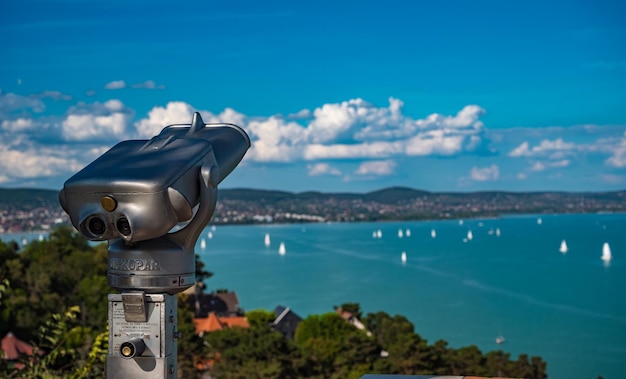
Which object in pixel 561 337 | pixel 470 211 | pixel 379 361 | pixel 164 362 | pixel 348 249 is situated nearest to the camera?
pixel 164 362

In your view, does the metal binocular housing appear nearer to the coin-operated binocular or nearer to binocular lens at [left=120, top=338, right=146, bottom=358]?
the coin-operated binocular

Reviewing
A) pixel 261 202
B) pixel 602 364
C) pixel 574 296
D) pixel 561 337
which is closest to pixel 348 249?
pixel 261 202

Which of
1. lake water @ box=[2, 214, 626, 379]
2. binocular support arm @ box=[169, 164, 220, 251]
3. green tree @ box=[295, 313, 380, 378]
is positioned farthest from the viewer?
lake water @ box=[2, 214, 626, 379]

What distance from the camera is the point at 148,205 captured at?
6.31 ft

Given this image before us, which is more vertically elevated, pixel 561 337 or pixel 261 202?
pixel 261 202

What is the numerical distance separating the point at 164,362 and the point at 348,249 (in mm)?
79759

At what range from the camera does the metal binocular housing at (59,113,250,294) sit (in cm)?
192

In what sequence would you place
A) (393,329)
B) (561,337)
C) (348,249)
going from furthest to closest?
1. (348,249)
2. (561,337)
3. (393,329)

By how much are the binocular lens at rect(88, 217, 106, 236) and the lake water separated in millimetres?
27214

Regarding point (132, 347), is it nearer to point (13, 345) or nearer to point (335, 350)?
point (13, 345)

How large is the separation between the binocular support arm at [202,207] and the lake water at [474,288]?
2702 centimetres

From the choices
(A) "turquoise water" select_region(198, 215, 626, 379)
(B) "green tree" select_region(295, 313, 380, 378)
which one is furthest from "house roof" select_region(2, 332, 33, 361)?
(A) "turquoise water" select_region(198, 215, 626, 379)

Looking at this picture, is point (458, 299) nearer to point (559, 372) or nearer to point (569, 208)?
point (559, 372)

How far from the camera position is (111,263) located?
206 centimetres
